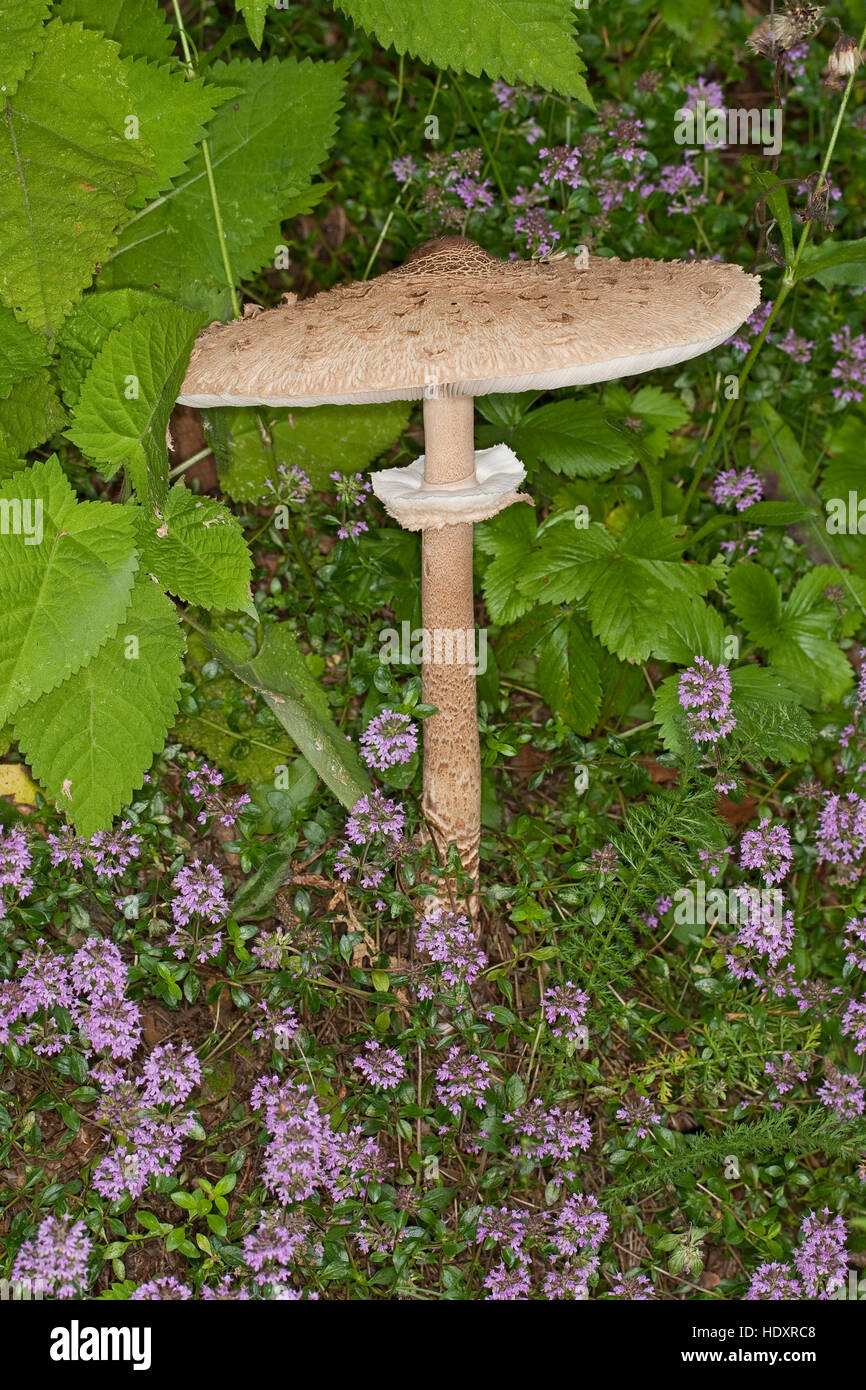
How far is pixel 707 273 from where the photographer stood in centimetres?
324

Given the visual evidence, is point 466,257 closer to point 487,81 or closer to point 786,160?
point 487,81

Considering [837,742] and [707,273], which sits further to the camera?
[837,742]

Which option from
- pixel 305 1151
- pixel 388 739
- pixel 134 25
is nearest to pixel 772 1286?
pixel 305 1151

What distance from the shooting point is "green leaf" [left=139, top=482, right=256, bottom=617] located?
11.0 feet

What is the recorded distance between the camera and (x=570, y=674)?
400 cm

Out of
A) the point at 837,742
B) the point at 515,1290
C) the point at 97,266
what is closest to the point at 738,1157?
the point at 515,1290

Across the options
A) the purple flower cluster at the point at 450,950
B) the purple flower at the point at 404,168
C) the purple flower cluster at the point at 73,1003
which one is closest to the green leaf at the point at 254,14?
the purple flower at the point at 404,168

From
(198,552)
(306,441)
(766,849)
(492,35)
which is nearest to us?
(492,35)

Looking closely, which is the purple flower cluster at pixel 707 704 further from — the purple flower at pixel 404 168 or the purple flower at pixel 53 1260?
the purple flower at pixel 53 1260

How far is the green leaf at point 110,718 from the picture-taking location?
11.3 ft

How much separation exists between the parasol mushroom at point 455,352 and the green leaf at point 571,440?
21 cm

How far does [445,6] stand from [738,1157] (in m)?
4.07

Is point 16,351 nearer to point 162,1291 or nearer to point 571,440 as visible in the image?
point 571,440

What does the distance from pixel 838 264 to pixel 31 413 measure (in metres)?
3.20
